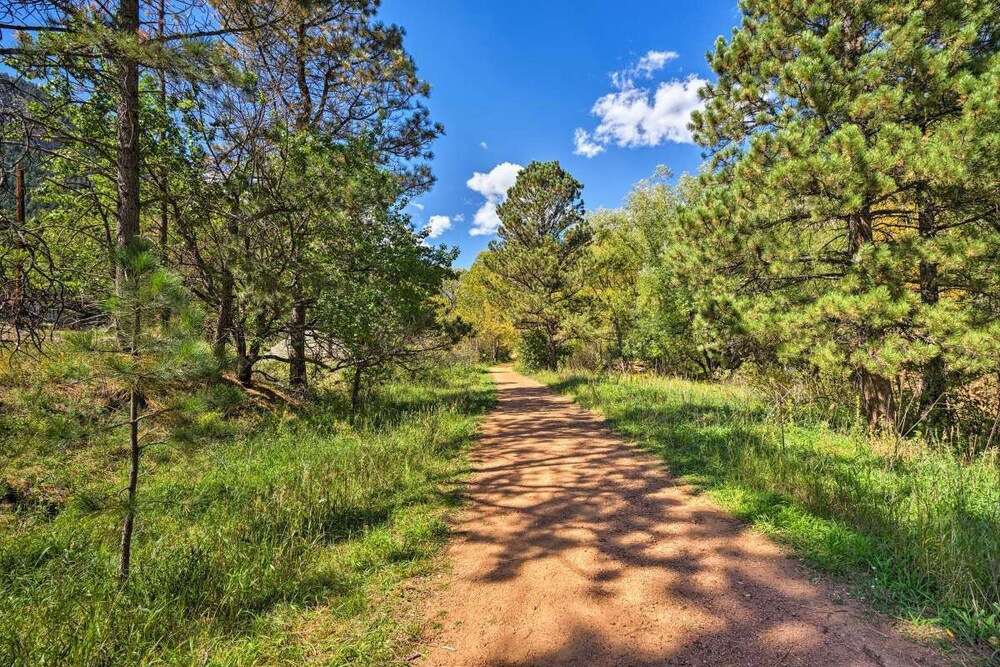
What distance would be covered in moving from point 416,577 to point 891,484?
468cm

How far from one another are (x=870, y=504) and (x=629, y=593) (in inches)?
101

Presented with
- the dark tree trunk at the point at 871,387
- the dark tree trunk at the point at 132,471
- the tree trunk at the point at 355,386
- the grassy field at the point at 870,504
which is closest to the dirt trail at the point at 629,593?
the grassy field at the point at 870,504

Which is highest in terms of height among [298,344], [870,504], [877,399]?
[298,344]

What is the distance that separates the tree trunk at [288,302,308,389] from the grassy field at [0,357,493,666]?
7.67ft

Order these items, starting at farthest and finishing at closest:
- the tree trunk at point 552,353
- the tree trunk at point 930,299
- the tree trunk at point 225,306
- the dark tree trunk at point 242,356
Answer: the tree trunk at point 552,353
the dark tree trunk at point 242,356
the tree trunk at point 225,306
the tree trunk at point 930,299

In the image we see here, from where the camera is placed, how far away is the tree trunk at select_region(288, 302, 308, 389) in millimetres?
7844

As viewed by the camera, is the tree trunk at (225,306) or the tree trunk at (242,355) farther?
the tree trunk at (242,355)

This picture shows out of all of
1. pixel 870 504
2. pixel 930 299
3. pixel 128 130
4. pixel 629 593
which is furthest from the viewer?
pixel 930 299

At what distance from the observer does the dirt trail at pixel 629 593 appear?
2.28 m

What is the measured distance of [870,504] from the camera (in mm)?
3586

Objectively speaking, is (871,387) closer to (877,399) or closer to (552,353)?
(877,399)

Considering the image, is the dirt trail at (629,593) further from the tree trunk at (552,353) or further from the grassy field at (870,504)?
the tree trunk at (552,353)

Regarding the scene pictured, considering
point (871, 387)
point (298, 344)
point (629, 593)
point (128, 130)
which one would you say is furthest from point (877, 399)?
point (128, 130)

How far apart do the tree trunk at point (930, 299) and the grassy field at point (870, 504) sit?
1566 millimetres
